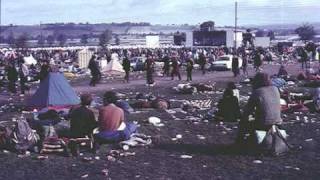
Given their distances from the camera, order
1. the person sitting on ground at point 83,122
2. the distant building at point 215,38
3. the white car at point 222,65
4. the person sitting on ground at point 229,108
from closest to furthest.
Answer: the person sitting on ground at point 83,122 → the person sitting on ground at point 229,108 → the white car at point 222,65 → the distant building at point 215,38

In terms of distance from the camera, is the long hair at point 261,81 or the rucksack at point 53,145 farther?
the rucksack at point 53,145

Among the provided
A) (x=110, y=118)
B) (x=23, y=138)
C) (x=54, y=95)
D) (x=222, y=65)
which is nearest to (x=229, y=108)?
(x=110, y=118)

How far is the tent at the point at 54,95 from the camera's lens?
A: 20.1 metres

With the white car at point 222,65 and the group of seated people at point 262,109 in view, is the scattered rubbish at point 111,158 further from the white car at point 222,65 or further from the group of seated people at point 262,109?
the white car at point 222,65

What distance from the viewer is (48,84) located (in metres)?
20.5

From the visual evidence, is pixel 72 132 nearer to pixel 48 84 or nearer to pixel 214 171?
pixel 214 171

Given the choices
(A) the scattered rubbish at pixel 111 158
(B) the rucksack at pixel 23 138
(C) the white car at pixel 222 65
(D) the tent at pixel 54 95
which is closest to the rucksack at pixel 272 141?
(A) the scattered rubbish at pixel 111 158

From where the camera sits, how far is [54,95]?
20.2m

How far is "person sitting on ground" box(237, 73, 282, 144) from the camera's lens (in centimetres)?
1198

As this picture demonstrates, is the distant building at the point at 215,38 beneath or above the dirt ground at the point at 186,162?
above

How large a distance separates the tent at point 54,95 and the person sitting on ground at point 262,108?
9204mm

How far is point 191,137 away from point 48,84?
7.52 m

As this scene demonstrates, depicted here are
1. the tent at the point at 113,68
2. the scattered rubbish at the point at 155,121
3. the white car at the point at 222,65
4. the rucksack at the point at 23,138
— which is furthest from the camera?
the white car at the point at 222,65

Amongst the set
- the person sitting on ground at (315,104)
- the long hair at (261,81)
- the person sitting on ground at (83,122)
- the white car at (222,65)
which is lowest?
the white car at (222,65)
